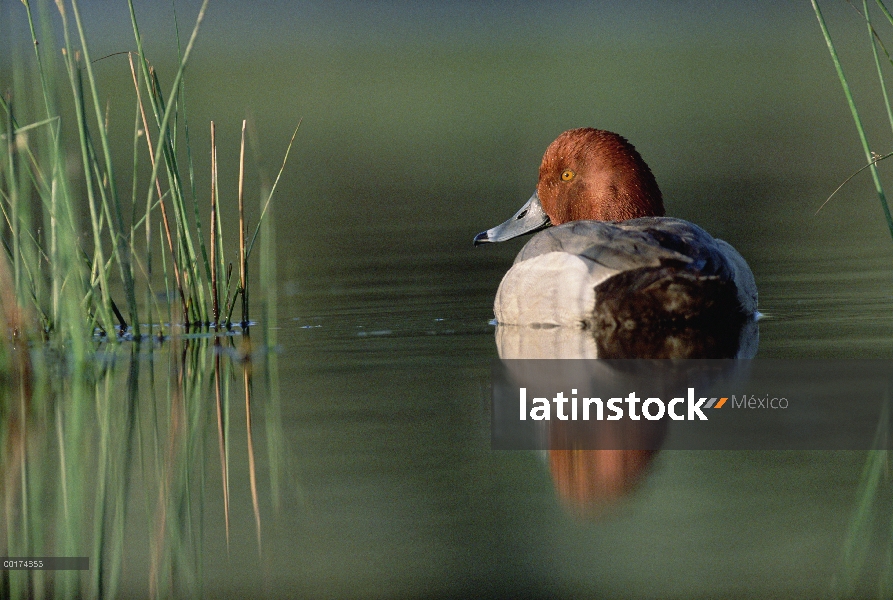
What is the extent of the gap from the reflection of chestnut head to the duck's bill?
15.5 ft

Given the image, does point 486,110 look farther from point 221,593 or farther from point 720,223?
point 221,593

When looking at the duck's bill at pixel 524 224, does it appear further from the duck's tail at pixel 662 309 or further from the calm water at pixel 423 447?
the duck's tail at pixel 662 309

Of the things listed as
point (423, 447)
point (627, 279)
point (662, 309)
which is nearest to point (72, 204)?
point (423, 447)

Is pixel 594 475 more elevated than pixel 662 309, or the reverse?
pixel 662 309

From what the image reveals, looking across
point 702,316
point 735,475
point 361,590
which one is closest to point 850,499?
point 735,475

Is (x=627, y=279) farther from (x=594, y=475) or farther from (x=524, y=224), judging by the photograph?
(x=594, y=475)

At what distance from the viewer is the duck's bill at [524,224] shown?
9.55 m

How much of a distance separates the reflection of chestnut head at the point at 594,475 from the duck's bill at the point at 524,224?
473 cm

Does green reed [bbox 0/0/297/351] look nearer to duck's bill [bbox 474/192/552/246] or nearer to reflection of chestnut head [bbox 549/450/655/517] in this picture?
duck's bill [bbox 474/192/552/246]

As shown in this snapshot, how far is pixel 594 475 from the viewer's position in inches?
181

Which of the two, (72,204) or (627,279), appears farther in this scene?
(627,279)

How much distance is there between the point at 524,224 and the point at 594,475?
517 cm

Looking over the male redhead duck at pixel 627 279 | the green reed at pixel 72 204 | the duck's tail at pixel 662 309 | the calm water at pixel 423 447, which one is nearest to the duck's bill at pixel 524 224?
the calm water at pixel 423 447

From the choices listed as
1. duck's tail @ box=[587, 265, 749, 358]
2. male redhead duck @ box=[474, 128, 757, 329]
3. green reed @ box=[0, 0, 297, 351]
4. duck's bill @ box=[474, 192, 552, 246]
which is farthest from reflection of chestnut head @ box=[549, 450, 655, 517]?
duck's bill @ box=[474, 192, 552, 246]
